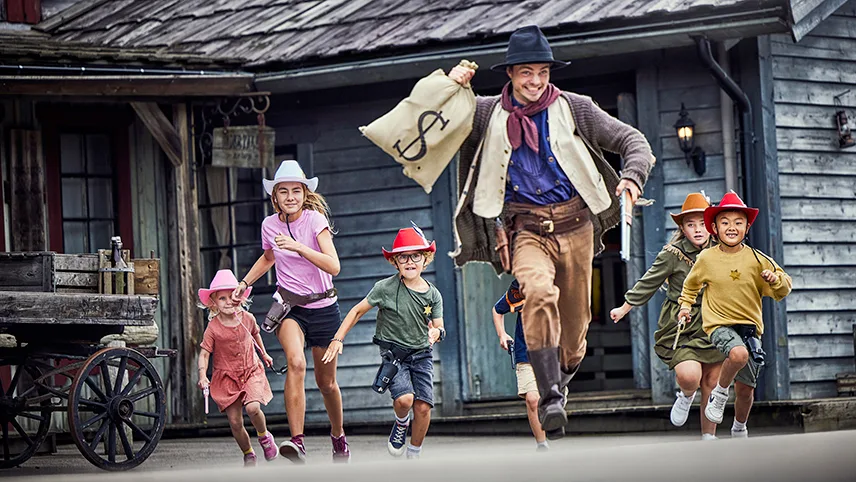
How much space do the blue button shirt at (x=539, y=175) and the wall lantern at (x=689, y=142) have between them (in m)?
5.43

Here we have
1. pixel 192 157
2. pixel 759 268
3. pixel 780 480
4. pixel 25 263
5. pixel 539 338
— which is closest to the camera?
pixel 780 480

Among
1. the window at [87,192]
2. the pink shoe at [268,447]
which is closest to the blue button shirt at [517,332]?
the pink shoe at [268,447]

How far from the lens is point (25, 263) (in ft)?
33.4

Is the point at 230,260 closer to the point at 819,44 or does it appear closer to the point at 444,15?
the point at 444,15

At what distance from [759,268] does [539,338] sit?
2.17 m

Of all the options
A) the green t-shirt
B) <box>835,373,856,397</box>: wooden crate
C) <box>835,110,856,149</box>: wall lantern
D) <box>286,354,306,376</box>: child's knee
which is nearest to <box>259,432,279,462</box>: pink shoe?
<box>286,354,306,376</box>: child's knee

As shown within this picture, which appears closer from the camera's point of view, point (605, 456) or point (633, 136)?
point (605, 456)

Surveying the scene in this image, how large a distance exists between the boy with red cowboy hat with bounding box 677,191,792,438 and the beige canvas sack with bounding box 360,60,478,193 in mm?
2036

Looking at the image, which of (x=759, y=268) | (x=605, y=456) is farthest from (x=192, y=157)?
(x=605, y=456)

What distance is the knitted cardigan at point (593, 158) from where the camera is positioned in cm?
805

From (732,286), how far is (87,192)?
7682 millimetres

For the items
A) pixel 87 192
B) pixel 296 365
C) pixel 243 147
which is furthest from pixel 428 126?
pixel 87 192

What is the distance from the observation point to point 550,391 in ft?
25.5

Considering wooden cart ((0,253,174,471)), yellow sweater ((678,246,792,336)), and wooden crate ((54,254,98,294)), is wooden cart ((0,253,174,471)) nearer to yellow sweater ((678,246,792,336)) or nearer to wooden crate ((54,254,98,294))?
wooden crate ((54,254,98,294))
